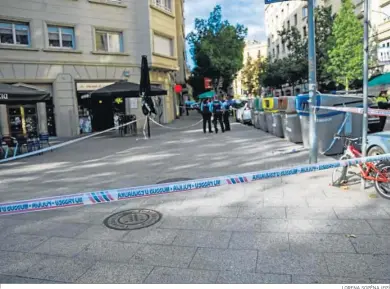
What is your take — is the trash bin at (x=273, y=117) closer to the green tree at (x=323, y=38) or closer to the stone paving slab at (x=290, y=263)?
the stone paving slab at (x=290, y=263)

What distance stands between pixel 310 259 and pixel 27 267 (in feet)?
9.20

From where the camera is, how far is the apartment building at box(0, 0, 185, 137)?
16.7 metres

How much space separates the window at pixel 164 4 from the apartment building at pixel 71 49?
0.26 meters

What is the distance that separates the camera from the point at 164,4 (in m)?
23.0

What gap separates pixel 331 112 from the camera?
8.46m

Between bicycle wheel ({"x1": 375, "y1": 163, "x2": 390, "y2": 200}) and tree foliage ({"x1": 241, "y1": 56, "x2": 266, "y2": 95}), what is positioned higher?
tree foliage ({"x1": 241, "y1": 56, "x2": 266, "y2": 95})

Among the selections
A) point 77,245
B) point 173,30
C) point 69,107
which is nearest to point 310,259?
point 77,245

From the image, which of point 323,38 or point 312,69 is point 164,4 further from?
point 312,69

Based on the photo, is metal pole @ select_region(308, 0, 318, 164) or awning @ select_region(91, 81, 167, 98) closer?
metal pole @ select_region(308, 0, 318, 164)

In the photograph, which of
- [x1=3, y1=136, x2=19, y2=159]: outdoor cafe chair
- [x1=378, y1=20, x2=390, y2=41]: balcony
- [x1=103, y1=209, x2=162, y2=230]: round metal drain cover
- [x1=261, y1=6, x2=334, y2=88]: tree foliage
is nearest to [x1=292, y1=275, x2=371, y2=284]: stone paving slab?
[x1=103, y1=209, x2=162, y2=230]: round metal drain cover

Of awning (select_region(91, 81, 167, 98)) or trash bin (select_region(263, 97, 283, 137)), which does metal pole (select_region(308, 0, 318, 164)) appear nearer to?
trash bin (select_region(263, 97, 283, 137))

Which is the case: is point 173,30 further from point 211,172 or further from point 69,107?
point 211,172

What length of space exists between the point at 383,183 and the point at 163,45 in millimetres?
20203

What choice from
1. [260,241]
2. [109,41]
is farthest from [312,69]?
[109,41]
